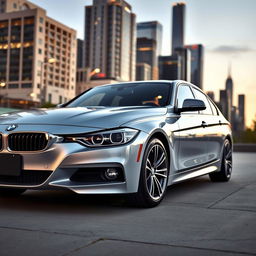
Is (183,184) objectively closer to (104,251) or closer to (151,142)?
(151,142)

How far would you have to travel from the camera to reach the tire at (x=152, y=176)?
195 inches

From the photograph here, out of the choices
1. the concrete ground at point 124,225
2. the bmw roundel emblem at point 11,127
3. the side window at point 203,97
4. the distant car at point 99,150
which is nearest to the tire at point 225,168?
the side window at point 203,97

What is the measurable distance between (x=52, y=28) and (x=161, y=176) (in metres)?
172

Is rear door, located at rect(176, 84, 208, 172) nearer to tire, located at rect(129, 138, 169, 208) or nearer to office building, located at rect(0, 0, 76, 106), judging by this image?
tire, located at rect(129, 138, 169, 208)

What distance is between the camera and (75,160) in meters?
4.57

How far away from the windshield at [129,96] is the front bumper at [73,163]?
1.49 metres

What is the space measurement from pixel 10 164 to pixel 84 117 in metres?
0.89

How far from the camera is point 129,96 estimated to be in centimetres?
629

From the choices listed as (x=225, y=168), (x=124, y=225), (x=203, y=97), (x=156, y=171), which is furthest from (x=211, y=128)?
(x=124, y=225)

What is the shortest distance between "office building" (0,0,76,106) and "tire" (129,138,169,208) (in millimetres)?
144038

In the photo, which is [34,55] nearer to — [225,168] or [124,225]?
[225,168]

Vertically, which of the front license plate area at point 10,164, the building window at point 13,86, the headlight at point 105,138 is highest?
the building window at point 13,86

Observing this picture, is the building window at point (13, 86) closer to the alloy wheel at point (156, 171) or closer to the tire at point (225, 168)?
the tire at point (225, 168)

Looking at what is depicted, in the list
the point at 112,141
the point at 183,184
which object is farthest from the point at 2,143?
the point at 183,184
